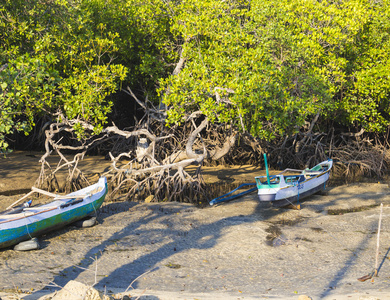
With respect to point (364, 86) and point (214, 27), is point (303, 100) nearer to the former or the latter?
point (214, 27)

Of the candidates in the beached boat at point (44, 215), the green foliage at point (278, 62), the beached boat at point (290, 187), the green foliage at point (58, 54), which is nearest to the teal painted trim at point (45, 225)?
the beached boat at point (44, 215)

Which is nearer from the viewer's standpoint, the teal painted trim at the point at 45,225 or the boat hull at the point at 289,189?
the teal painted trim at the point at 45,225

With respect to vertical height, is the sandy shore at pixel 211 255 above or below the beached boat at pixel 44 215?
below

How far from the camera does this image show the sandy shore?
5.75m

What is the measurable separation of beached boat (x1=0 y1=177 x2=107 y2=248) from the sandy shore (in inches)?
10.0

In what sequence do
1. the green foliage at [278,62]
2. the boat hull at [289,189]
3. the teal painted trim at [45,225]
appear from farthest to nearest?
the green foliage at [278,62]
the boat hull at [289,189]
the teal painted trim at [45,225]

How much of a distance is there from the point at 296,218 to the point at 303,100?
2.84m

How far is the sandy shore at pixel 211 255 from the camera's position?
575 centimetres

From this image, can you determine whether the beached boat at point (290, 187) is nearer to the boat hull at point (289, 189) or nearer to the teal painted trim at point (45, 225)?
the boat hull at point (289, 189)

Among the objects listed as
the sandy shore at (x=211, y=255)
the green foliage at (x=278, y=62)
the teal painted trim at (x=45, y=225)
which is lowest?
the sandy shore at (x=211, y=255)

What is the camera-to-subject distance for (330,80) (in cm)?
1239

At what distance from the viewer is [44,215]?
24.6 ft

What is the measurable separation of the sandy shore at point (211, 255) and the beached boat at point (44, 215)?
0.25 metres

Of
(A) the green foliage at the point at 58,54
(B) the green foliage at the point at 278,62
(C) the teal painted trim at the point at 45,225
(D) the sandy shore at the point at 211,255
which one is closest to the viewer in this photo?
(D) the sandy shore at the point at 211,255
